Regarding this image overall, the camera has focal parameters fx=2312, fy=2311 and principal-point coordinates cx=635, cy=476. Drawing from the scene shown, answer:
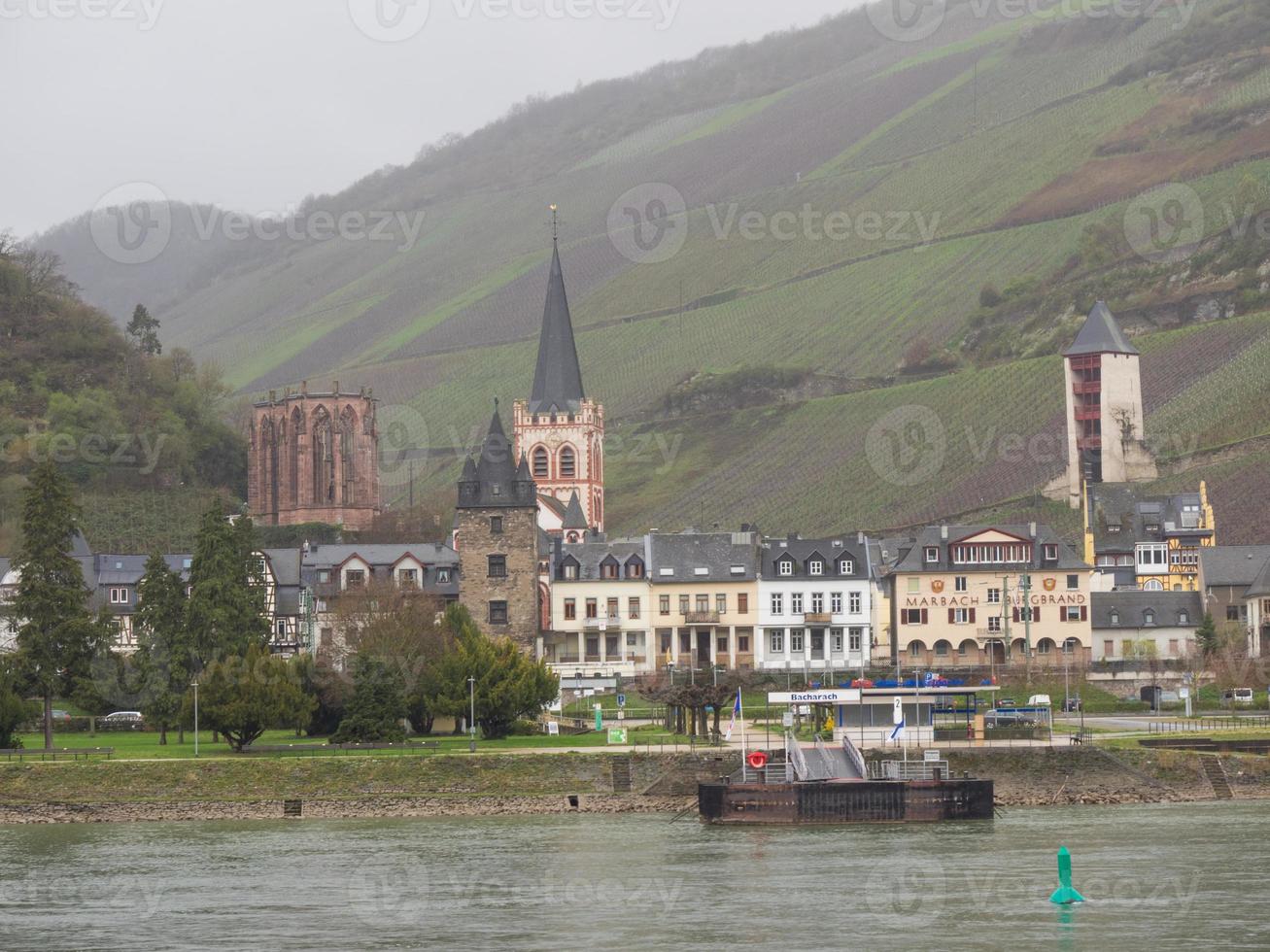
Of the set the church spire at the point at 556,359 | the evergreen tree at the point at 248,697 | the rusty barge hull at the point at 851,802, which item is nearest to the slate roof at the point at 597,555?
the evergreen tree at the point at 248,697

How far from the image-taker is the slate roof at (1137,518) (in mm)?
142500

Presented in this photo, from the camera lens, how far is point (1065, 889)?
2012 inches

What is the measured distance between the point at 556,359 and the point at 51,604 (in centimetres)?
9205

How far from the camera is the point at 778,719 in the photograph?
92.2 metres

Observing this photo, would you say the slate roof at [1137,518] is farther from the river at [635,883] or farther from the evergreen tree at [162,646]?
the river at [635,883]

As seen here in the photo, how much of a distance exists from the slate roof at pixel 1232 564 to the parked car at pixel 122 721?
56621 mm

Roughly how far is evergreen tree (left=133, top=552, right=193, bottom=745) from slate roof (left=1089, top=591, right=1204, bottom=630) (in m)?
45.6

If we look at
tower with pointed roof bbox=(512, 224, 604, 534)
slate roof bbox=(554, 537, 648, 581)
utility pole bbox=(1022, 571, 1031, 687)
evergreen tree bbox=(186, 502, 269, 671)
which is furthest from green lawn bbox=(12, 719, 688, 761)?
tower with pointed roof bbox=(512, 224, 604, 534)

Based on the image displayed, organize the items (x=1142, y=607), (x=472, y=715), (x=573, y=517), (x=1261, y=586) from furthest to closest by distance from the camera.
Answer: (x=573, y=517)
(x=1261, y=586)
(x=1142, y=607)
(x=472, y=715)

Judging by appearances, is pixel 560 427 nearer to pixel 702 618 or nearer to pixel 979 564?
pixel 702 618

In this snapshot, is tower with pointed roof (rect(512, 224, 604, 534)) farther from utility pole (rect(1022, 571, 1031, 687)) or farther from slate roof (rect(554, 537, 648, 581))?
utility pole (rect(1022, 571, 1031, 687))

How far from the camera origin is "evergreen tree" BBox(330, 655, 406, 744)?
81750 millimetres

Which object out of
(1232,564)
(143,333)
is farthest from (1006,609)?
(143,333)

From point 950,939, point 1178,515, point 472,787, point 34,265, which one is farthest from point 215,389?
point 950,939
